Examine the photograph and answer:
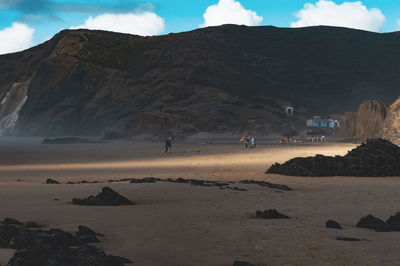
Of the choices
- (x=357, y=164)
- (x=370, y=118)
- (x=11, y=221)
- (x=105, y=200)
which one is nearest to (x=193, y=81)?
(x=370, y=118)

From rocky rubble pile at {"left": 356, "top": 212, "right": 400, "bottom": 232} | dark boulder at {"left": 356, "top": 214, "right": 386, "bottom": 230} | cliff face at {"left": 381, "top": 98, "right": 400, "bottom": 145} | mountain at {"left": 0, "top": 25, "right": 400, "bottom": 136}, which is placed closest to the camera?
rocky rubble pile at {"left": 356, "top": 212, "right": 400, "bottom": 232}

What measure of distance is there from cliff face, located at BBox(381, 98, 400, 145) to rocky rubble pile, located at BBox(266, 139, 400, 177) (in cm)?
2062

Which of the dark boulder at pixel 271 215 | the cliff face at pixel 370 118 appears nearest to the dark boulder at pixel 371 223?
the dark boulder at pixel 271 215

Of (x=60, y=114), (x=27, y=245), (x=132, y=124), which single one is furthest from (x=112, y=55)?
(x=27, y=245)

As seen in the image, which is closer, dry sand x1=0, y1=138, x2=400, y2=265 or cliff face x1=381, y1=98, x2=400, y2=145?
dry sand x1=0, y1=138, x2=400, y2=265

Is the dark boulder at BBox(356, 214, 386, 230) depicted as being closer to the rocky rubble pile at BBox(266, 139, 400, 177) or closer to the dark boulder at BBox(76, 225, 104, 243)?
the dark boulder at BBox(76, 225, 104, 243)

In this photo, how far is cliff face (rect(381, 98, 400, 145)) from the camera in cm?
4318

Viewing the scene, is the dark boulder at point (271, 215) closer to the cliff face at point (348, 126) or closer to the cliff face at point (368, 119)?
the cliff face at point (368, 119)

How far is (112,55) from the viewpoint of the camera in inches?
4998

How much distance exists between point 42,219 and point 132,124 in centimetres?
7607

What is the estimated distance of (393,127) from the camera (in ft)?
145

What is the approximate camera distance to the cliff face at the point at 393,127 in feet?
142

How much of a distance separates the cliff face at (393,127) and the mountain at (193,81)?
133ft

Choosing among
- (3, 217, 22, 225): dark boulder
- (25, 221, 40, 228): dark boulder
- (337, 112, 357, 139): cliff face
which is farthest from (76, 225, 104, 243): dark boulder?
(337, 112, 357, 139): cliff face
